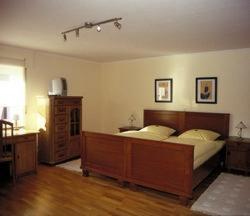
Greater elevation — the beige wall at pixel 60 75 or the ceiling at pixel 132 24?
the ceiling at pixel 132 24

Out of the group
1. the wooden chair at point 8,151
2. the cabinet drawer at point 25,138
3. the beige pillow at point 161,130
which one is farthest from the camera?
the beige pillow at point 161,130

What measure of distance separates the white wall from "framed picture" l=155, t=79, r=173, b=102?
0.31 feet

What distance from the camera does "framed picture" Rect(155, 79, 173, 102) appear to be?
5.28m

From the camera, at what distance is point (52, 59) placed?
513 centimetres

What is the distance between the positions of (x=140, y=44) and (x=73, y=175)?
101 inches

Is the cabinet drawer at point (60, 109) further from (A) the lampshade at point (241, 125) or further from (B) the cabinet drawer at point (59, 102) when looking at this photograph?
(A) the lampshade at point (241, 125)

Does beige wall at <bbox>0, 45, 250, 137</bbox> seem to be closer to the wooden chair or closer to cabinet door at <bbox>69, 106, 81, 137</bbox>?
cabinet door at <bbox>69, 106, 81, 137</bbox>

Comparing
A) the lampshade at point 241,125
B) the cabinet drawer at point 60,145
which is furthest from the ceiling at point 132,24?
the cabinet drawer at point 60,145

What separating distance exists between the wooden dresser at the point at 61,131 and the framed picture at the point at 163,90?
179cm

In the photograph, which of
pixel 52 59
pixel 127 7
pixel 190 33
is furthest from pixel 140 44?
pixel 52 59

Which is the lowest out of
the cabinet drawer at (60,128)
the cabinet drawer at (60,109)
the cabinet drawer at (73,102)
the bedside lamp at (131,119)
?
the cabinet drawer at (60,128)

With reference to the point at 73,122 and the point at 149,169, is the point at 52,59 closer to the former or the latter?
the point at 73,122

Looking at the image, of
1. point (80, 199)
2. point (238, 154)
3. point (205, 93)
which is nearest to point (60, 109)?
point (80, 199)

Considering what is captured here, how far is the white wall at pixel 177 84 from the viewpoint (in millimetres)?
4488
